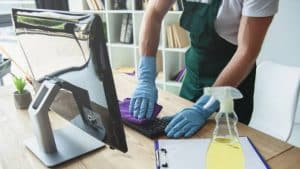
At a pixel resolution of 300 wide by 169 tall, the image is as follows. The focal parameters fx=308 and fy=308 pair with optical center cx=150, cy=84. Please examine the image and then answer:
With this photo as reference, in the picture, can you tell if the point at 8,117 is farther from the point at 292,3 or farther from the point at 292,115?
the point at 292,3

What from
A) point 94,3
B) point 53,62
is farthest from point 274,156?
point 94,3

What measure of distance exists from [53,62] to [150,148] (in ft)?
1.27

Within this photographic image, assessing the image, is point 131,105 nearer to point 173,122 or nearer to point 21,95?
point 173,122

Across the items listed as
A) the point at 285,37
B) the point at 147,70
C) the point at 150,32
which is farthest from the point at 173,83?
the point at 147,70

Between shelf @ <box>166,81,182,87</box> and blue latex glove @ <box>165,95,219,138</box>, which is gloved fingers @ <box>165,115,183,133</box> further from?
shelf @ <box>166,81,182,87</box>

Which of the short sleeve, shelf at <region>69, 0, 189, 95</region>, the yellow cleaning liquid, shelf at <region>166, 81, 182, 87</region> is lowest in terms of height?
shelf at <region>166, 81, 182, 87</region>

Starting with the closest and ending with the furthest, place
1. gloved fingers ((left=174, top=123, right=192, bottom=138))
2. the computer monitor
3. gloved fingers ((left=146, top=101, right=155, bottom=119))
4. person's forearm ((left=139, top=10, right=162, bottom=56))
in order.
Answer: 1. the computer monitor
2. gloved fingers ((left=174, top=123, right=192, bottom=138))
3. gloved fingers ((left=146, top=101, right=155, bottom=119))
4. person's forearm ((left=139, top=10, right=162, bottom=56))

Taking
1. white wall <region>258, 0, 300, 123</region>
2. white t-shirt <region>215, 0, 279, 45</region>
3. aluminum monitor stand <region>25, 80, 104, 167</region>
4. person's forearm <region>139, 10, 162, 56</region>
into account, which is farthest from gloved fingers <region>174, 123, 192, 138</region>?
white wall <region>258, 0, 300, 123</region>

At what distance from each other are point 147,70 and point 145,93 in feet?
0.57

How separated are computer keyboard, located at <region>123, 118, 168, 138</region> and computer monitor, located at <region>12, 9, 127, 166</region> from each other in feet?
0.50

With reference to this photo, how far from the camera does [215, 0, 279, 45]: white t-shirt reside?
1.09m

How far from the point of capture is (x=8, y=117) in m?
1.21

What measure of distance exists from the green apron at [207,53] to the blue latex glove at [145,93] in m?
0.23

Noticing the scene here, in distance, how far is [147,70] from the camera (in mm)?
1330
